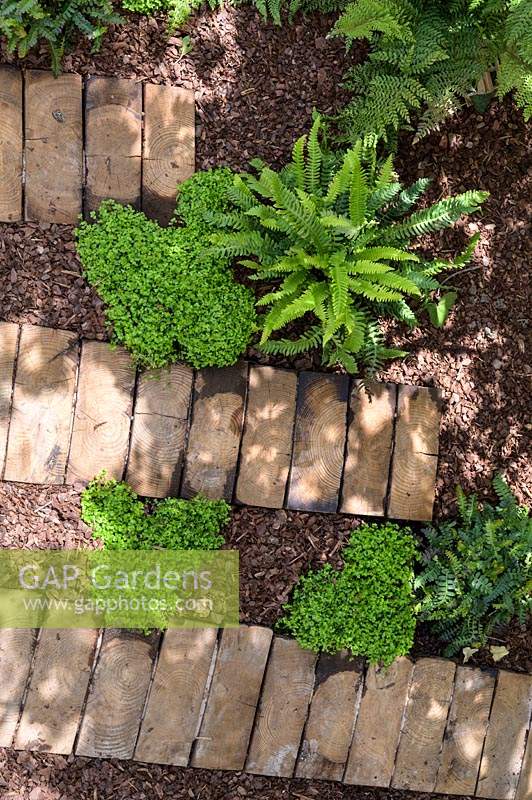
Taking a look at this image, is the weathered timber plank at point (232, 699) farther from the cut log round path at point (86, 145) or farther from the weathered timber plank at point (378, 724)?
the cut log round path at point (86, 145)

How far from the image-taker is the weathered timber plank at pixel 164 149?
479 centimetres

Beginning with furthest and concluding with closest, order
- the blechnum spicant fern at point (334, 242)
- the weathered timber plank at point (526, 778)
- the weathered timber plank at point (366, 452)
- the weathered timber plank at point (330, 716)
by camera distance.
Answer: the weathered timber plank at point (526, 778)
the weathered timber plank at point (366, 452)
the weathered timber plank at point (330, 716)
the blechnum spicant fern at point (334, 242)

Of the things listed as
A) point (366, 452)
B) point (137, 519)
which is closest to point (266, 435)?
point (366, 452)

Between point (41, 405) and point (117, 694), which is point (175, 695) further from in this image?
point (41, 405)

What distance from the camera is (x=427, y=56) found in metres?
4.52

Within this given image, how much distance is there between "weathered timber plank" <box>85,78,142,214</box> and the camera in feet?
15.5

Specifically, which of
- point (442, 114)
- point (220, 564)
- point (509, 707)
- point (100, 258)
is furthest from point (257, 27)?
point (509, 707)

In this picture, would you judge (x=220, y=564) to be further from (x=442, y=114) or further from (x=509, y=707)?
(x=442, y=114)

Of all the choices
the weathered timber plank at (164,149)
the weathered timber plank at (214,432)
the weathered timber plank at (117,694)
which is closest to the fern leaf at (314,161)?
the weathered timber plank at (164,149)

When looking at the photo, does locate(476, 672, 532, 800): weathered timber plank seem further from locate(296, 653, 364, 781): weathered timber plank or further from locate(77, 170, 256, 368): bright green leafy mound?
locate(77, 170, 256, 368): bright green leafy mound

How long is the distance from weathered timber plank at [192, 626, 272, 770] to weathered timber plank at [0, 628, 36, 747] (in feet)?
3.86

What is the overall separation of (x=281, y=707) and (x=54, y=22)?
458 cm

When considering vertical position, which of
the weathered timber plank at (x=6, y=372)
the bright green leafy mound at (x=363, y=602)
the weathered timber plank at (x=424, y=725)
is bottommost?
the weathered timber plank at (x=424, y=725)
